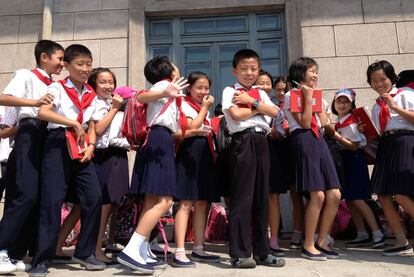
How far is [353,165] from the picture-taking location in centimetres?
425

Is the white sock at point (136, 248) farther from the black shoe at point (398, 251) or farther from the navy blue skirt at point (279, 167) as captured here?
the black shoe at point (398, 251)

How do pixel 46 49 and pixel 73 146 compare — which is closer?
pixel 73 146

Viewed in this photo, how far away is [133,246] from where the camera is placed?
2.94m

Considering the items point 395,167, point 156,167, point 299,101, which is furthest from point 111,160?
point 395,167

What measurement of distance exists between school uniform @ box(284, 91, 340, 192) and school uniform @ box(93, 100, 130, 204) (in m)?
1.49

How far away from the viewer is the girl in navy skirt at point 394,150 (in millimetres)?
3629

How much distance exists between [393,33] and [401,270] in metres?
4.02

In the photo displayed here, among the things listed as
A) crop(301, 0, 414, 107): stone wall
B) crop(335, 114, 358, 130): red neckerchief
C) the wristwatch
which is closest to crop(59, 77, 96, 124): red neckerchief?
the wristwatch

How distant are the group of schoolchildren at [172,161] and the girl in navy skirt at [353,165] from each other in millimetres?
303

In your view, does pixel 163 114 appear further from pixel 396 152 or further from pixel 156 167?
pixel 396 152

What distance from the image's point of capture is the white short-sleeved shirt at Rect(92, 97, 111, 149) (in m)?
3.39

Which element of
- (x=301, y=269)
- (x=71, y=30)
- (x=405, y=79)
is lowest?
(x=301, y=269)

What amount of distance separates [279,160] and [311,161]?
47 centimetres

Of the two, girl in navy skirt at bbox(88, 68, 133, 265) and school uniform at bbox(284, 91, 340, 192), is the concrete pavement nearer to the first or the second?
girl in navy skirt at bbox(88, 68, 133, 265)
